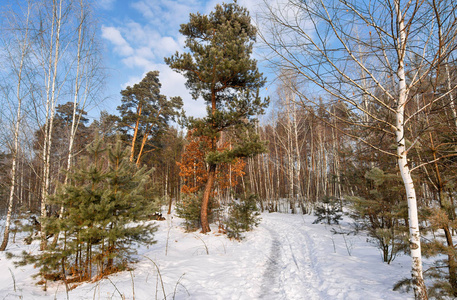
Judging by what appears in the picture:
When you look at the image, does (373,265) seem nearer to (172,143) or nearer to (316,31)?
(316,31)

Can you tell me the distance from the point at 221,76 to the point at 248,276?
7739 mm

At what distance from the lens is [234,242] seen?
785cm

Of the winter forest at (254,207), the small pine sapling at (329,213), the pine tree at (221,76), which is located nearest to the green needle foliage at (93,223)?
the winter forest at (254,207)

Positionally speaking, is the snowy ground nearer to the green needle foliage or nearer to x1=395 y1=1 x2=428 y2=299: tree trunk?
the green needle foliage

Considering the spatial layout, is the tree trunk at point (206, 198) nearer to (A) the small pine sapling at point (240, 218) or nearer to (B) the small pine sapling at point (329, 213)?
(A) the small pine sapling at point (240, 218)

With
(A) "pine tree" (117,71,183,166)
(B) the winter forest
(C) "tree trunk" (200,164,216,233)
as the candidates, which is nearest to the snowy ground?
(B) the winter forest

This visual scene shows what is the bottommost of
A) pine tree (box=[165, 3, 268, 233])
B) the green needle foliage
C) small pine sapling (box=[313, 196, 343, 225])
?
small pine sapling (box=[313, 196, 343, 225])

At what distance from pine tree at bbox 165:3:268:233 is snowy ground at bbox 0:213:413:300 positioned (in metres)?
3.66

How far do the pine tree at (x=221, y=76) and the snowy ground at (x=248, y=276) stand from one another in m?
3.66

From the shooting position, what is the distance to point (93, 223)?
370 centimetres

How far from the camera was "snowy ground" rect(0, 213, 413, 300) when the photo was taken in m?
3.33

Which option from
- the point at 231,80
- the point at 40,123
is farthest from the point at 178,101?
the point at 40,123

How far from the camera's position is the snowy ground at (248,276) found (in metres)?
3.33

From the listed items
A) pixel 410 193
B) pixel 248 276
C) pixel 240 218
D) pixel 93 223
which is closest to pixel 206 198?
pixel 240 218
